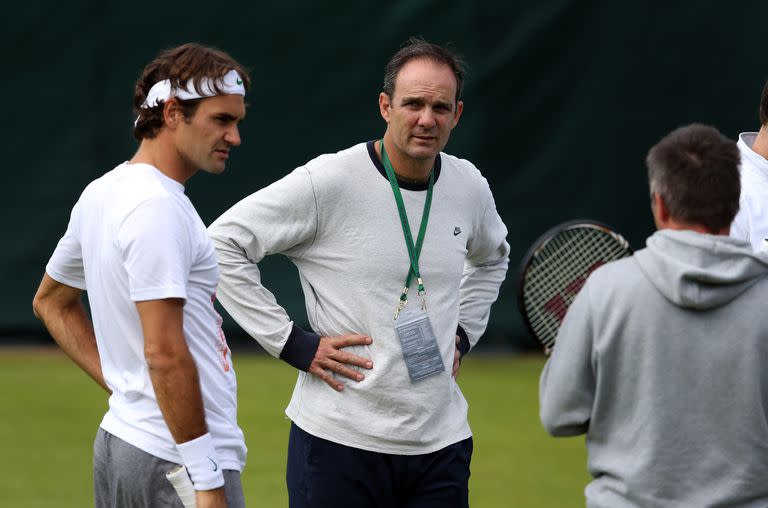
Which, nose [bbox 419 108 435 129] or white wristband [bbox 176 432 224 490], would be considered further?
nose [bbox 419 108 435 129]

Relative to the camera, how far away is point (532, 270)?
399 centimetres

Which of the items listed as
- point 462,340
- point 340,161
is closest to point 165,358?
point 340,161

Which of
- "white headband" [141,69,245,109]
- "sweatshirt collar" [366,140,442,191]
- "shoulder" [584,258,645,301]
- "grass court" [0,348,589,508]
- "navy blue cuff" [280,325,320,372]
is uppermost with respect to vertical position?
"white headband" [141,69,245,109]

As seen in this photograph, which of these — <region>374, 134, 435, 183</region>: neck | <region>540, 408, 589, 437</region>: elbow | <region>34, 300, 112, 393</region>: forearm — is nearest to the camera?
<region>540, 408, 589, 437</region>: elbow

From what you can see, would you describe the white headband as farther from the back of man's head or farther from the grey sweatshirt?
the back of man's head

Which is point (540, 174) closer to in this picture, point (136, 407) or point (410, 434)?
point (410, 434)

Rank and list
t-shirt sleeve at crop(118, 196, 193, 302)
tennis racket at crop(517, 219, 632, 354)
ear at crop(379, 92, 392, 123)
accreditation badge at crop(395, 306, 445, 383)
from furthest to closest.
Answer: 1. tennis racket at crop(517, 219, 632, 354)
2. ear at crop(379, 92, 392, 123)
3. accreditation badge at crop(395, 306, 445, 383)
4. t-shirt sleeve at crop(118, 196, 193, 302)

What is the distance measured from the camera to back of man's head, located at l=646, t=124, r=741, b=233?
2477mm

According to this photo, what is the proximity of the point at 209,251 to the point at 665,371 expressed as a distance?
108 cm

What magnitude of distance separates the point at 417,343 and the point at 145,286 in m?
1.00

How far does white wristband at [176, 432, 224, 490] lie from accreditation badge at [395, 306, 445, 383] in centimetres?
84

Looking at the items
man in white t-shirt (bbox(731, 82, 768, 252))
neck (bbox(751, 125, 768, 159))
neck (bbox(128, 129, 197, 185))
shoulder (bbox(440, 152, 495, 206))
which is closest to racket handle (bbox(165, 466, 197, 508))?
neck (bbox(128, 129, 197, 185))

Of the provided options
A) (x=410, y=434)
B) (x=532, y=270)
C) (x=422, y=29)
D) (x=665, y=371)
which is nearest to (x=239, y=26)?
(x=422, y=29)

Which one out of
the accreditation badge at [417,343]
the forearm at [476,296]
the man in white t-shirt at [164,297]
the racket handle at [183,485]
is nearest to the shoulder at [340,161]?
the accreditation badge at [417,343]
